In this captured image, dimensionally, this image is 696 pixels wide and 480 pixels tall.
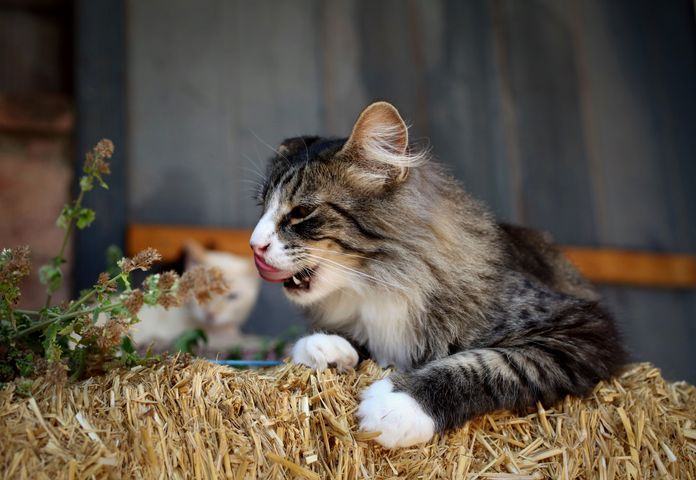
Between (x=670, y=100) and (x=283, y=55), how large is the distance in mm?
2992

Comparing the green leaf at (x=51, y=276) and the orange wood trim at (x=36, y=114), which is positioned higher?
the orange wood trim at (x=36, y=114)

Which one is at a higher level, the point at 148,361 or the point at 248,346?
the point at 148,361

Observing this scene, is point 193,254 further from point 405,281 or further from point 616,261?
point 616,261

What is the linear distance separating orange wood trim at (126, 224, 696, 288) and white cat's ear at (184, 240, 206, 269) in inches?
3.3

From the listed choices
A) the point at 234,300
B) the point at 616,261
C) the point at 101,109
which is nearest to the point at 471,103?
the point at 616,261

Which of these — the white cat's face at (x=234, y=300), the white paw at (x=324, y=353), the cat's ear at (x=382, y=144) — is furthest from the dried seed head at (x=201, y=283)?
the white cat's face at (x=234, y=300)

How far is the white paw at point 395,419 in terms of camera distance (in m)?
1.72

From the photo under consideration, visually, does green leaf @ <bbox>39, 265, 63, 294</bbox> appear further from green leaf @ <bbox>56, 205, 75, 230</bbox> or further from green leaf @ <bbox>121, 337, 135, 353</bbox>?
green leaf @ <bbox>121, 337, 135, 353</bbox>

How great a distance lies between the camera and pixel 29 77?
4266 millimetres

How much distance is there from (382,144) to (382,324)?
22.7 inches

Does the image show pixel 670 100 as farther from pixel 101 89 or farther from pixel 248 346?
pixel 101 89

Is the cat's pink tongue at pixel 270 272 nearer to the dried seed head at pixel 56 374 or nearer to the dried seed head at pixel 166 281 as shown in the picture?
the dried seed head at pixel 166 281

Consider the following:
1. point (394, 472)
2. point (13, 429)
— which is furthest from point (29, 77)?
point (394, 472)

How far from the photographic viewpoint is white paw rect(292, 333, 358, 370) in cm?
200
